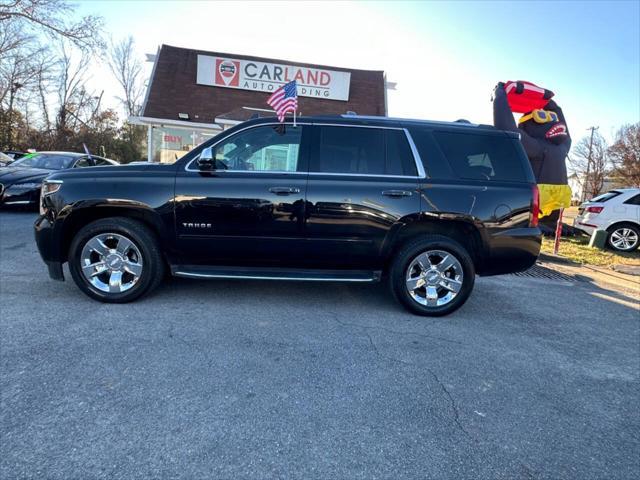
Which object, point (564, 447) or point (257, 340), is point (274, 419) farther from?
point (564, 447)

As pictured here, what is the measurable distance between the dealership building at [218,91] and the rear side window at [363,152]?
41.9ft

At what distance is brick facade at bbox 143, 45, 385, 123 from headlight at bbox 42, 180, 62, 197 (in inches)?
502

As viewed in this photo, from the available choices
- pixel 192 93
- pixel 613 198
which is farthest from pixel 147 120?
pixel 613 198

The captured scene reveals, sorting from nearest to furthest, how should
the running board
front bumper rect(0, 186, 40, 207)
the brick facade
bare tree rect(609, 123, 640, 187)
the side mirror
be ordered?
the side mirror < the running board < front bumper rect(0, 186, 40, 207) < the brick facade < bare tree rect(609, 123, 640, 187)

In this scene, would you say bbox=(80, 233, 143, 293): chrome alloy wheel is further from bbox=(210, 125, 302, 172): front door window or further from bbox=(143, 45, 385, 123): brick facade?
bbox=(143, 45, 385, 123): brick facade

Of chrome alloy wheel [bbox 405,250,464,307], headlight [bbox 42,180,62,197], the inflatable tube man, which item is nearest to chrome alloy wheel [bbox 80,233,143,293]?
headlight [bbox 42,180,62,197]

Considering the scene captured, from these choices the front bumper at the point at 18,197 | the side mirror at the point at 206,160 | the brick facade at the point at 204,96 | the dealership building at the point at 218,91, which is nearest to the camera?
the side mirror at the point at 206,160

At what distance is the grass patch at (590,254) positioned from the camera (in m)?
8.41

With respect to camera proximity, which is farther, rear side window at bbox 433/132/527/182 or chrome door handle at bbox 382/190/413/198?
rear side window at bbox 433/132/527/182

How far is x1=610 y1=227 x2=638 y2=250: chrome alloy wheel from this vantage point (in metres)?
9.60

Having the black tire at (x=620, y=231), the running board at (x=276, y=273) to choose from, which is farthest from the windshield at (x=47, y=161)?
the black tire at (x=620, y=231)

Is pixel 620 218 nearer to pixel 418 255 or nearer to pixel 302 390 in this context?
pixel 418 255

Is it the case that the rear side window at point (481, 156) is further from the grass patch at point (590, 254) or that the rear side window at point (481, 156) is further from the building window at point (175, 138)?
the building window at point (175, 138)

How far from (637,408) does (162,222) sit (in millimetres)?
4264
